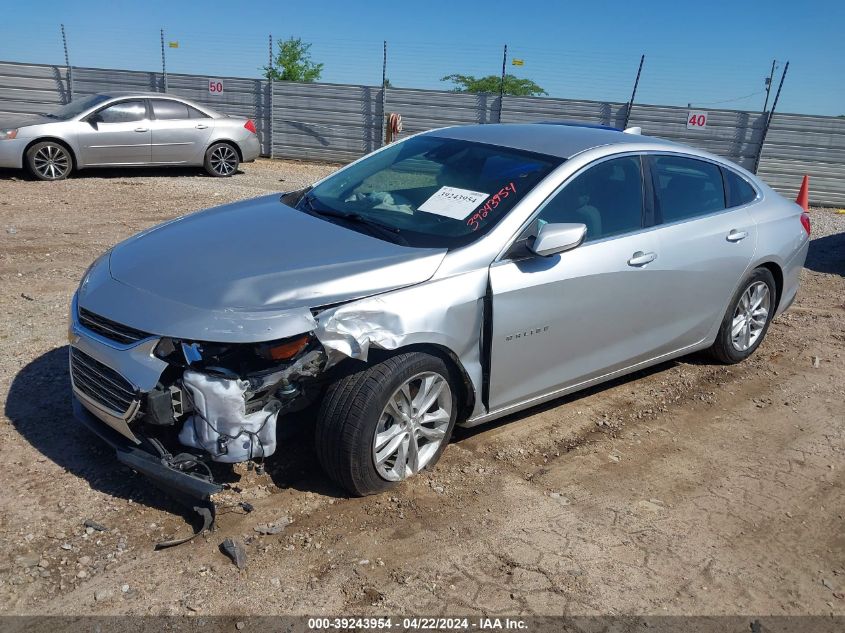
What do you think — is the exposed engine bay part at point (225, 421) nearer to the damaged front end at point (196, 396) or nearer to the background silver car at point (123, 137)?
the damaged front end at point (196, 396)

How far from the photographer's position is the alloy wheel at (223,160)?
13.5m

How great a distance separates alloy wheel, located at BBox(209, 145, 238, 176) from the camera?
1350cm

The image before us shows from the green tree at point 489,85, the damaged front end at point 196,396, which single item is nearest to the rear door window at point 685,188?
the damaged front end at point 196,396

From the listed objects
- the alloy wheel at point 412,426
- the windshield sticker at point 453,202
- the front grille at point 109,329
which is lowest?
the alloy wheel at point 412,426

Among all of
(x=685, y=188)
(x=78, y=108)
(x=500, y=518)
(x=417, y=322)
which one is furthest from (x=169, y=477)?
(x=78, y=108)

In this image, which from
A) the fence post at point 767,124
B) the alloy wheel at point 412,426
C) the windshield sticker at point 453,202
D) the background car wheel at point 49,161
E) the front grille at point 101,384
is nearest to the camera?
the front grille at point 101,384

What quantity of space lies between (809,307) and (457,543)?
18.6 feet

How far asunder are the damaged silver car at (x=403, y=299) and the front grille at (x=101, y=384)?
0.04 feet

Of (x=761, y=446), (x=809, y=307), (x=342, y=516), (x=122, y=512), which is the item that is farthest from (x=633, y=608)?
(x=809, y=307)

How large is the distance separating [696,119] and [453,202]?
45.2 feet

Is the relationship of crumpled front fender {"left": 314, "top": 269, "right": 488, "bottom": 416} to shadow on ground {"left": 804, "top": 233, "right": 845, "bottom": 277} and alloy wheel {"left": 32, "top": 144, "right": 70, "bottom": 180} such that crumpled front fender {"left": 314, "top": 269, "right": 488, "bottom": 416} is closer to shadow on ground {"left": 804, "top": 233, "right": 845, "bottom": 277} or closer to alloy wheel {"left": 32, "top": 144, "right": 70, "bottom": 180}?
shadow on ground {"left": 804, "top": 233, "right": 845, "bottom": 277}

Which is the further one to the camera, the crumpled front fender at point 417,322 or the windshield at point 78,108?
the windshield at point 78,108

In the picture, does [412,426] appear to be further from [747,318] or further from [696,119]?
[696,119]

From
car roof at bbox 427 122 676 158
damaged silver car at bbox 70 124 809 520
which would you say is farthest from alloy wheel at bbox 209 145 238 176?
car roof at bbox 427 122 676 158
